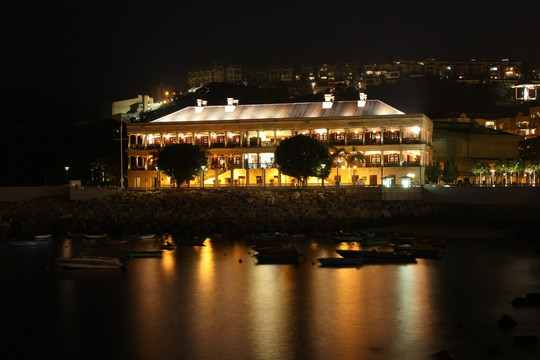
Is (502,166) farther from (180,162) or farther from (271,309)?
(271,309)

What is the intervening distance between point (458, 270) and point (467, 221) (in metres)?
26.0

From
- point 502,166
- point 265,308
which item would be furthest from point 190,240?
point 502,166

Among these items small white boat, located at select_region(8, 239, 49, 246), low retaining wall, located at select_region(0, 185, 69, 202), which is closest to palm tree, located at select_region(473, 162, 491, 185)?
low retaining wall, located at select_region(0, 185, 69, 202)

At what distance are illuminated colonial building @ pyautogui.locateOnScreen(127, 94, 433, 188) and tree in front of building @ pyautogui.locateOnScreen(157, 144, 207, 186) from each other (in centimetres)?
526

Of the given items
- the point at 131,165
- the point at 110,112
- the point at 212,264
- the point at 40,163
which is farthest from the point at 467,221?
the point at 110,112

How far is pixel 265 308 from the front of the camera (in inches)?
1474

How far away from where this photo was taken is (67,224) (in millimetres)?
70062

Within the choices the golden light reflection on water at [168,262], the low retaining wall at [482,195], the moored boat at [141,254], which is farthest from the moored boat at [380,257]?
the low retaining wall at [482,195]

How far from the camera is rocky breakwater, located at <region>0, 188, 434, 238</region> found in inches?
2702

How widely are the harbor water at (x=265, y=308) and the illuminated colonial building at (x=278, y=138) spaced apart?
38.2 metres

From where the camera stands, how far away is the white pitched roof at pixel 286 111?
97.9 metres

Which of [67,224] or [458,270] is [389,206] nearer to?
[458,270]

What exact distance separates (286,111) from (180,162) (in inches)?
840

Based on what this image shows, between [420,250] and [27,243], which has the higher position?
[27,243]
